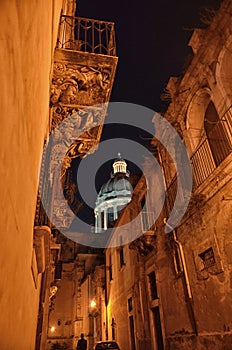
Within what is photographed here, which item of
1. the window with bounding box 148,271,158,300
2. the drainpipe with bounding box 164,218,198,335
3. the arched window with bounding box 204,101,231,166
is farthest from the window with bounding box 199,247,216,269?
the window with bounding box 148,271,158,300

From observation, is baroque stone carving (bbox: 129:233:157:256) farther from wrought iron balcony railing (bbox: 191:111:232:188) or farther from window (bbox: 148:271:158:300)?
wrought iron balcony railing (bbox: 191:111:232:188)

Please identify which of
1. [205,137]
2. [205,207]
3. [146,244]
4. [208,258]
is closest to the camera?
[208,258]

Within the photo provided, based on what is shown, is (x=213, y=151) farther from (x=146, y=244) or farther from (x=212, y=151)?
Answer: (x=146, y=244)

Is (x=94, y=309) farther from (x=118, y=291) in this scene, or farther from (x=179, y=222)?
(x=179, y=222)

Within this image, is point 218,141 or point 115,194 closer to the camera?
point 218,141

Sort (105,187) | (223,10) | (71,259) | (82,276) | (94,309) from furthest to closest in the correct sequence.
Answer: (105,187), (71,259), (82,276), (94,309), (223,10)

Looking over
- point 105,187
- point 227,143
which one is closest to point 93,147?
point 227,143

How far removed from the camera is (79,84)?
5434 millimetres

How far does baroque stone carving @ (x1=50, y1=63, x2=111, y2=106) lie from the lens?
5.18 m

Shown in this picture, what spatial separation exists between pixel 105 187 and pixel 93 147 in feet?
173

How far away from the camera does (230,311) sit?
668 cm

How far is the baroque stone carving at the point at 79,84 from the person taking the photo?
17.0ft

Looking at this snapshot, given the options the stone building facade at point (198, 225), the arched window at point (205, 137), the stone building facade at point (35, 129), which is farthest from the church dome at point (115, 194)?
the stone building facade at point (35, 129)

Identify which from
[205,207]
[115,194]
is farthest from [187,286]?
[115,194]
